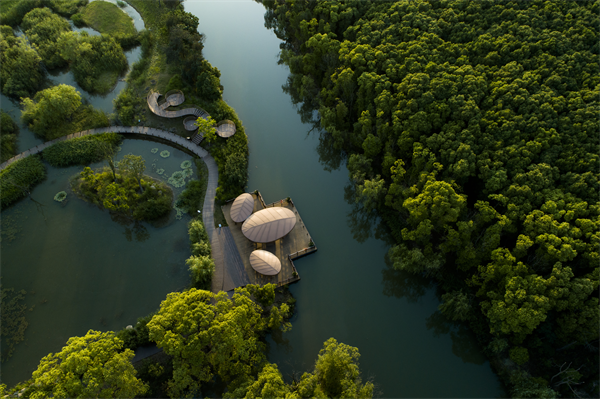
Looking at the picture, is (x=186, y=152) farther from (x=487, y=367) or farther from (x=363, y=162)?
(x=487, y=367)

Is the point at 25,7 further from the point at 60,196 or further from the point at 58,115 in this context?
the point at 60,196

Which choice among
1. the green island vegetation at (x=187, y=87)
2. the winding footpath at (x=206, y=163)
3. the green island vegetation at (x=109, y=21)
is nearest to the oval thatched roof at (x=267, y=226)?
the winding footpath at (x=206, y=163)

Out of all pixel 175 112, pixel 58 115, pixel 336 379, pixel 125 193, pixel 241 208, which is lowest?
pixel 336 379

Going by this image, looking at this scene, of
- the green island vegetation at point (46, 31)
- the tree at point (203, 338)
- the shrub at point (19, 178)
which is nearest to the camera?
the tree at point (203, 338)

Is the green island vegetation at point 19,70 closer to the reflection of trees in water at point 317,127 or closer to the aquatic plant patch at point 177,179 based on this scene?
the aquatic plant patch at point 177,179

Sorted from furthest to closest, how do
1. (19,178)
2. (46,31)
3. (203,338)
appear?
(46,31) → (19,178) → (203,338)

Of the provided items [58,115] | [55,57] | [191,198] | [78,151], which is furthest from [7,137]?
[191,198]

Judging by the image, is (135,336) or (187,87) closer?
(135,336)

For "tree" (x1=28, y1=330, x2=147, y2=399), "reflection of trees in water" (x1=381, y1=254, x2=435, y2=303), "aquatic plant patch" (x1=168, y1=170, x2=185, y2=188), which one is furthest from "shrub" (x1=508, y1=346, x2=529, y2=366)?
"aquatic plant patch" (x1=168, y1=170, x2=185, y2=188)
